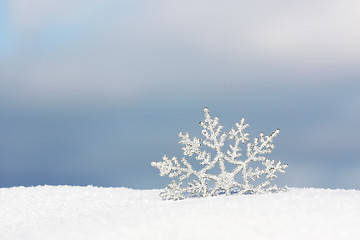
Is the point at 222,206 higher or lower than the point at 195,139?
lower

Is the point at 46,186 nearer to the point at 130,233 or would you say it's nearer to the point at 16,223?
the point at 16,223

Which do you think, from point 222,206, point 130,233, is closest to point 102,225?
point 130,233

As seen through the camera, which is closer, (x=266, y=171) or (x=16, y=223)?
(x=16, y=223)

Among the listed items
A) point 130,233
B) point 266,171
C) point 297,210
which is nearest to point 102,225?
point 130,233

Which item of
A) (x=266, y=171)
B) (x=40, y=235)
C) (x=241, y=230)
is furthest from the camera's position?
(x=266, y=171)

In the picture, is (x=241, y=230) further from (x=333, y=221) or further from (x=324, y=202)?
(x=324, y=202)

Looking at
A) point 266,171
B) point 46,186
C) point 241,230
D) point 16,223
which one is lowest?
point 241,230

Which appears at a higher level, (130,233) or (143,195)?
(143,195)

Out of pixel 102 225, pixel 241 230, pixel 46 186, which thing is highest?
pixel 46 186

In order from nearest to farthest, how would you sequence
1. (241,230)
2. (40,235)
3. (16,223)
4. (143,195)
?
(241,230), (40,235), (16,223), (143,195)
